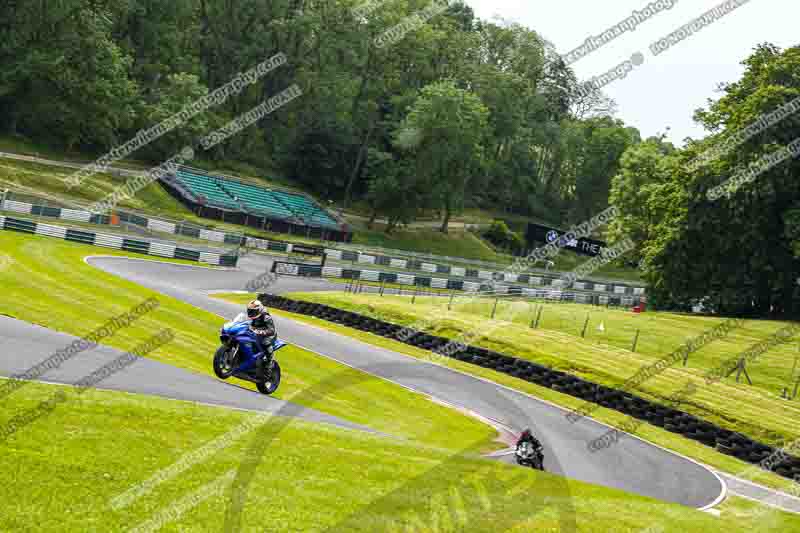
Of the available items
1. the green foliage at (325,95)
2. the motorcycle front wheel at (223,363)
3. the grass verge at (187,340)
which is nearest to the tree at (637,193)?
the green foliage at (325,95)

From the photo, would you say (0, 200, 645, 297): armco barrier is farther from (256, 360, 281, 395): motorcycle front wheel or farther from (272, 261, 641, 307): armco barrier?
(256, 360, 281, 395): motorcycle front wheel

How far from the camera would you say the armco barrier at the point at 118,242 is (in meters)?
41.0

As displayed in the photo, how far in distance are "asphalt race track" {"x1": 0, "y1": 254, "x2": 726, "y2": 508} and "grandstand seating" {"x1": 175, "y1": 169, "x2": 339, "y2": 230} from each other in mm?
28142

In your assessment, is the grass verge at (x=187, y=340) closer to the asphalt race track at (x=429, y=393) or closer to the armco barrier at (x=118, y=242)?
the asphalt race track at (x=429, y=393)

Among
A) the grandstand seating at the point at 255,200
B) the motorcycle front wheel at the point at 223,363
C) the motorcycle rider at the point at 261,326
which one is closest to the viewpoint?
the motorcycle front wheel at the point at 223,363

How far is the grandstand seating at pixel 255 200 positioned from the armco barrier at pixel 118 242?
17286 millimetres

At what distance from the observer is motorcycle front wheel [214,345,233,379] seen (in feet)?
54.5

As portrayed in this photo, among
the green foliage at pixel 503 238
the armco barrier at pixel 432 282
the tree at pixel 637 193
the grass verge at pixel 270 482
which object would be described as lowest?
the grass verge at pixel 270 482

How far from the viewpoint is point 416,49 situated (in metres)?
95.1

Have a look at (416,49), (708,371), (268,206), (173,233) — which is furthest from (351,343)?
(416,49)

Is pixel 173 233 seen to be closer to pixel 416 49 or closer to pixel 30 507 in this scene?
pixel 30 507

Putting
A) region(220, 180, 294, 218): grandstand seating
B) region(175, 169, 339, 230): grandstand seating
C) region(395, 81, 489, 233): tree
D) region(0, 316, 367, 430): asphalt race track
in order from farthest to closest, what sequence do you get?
region(395, 81, 489, 233): tree < region(220, 180, 294, 218): grandstand seating < region(175, 169, 339, 230): grandstand seating < region(0, 316, 367, 430): asphalt race track

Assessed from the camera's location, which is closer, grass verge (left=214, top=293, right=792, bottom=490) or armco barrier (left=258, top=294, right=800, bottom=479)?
grass verge (left=214, top=293, right=792, bottom=490)

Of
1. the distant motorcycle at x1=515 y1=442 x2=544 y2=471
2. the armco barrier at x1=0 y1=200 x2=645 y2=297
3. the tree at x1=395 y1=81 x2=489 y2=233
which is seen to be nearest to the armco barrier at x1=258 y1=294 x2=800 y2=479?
the distant motorcycle at x1=515 y1=442 x2=544 y2=471
